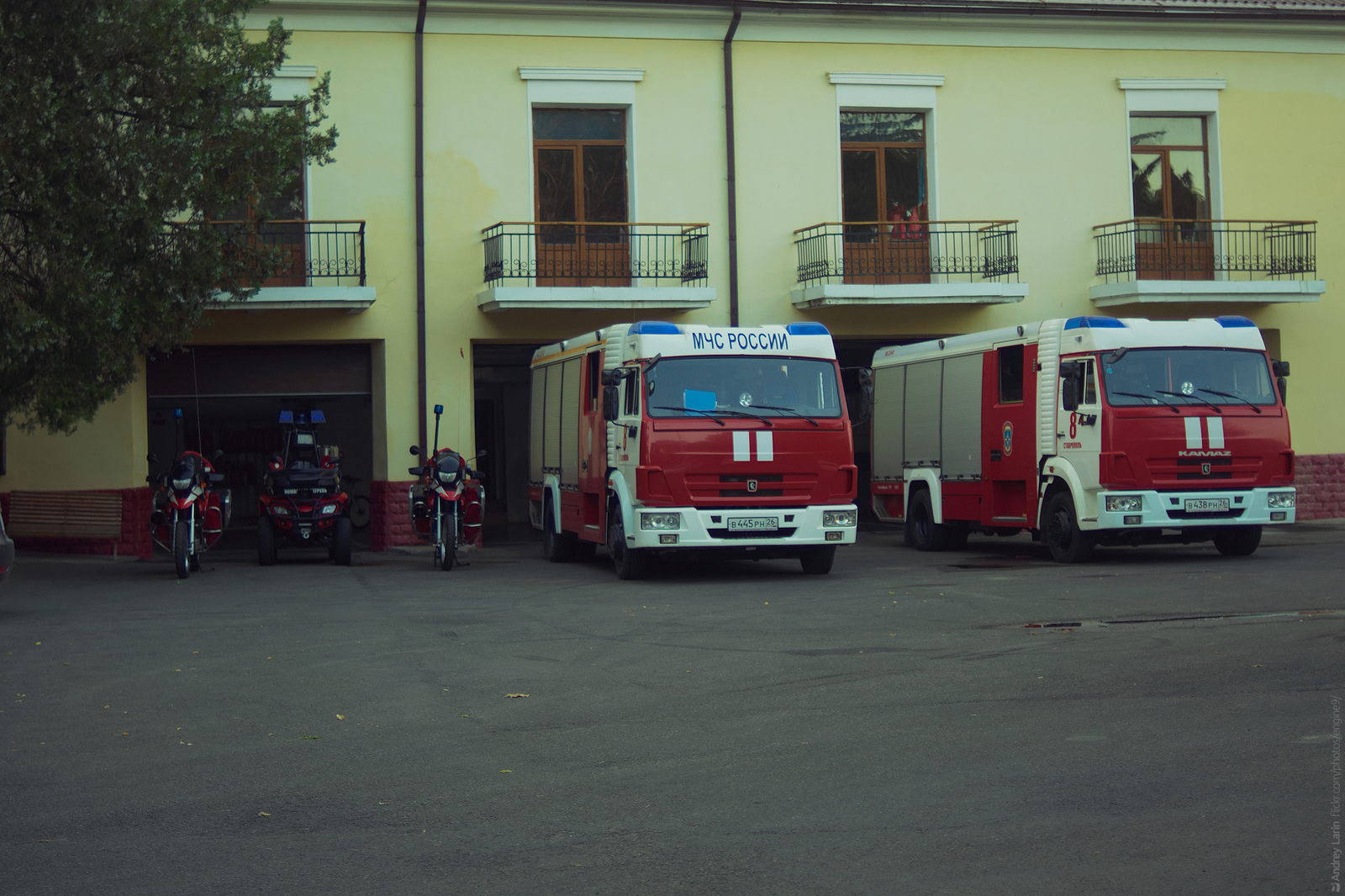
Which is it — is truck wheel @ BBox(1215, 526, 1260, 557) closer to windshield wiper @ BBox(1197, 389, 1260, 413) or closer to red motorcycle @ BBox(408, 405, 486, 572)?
windshield wiper @ BBox(1197, 389, 1260, 413)

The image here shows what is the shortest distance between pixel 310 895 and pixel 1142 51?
2341cm

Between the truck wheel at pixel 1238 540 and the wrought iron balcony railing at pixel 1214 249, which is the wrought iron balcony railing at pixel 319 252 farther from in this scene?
the truck wheel at pixel 1238 540

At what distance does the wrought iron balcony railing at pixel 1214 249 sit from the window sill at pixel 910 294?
2.17 meters

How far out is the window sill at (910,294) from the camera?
74.8ft

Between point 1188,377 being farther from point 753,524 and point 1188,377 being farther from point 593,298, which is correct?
point 593,298

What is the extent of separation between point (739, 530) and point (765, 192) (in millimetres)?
9729

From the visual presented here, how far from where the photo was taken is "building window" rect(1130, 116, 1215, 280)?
81.2ft

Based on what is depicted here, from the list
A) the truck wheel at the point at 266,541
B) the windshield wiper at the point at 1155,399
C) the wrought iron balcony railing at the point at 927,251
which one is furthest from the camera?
the wrought iron balcony railing at the point at 927,251

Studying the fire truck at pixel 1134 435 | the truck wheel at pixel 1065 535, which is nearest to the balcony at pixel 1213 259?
the fire truck at pixel 1134 435

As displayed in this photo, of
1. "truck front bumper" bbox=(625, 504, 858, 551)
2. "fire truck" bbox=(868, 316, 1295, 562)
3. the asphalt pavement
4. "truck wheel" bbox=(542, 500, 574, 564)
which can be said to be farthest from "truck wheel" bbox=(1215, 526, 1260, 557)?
"truck wheel" bbox=(542, 500, 574, 564)

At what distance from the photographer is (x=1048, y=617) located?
453 inches

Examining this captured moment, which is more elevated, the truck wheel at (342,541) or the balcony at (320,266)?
the balcony at (320,266)

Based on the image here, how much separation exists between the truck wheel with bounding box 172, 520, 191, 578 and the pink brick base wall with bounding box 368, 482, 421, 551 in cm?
573

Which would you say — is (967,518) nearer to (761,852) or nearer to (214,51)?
(214,51)
